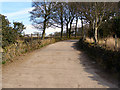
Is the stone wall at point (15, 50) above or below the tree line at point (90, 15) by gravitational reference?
below

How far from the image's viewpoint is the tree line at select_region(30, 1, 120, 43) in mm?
16328

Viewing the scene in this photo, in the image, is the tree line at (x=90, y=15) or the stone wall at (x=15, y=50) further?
the tree line at (x=90, y=15)

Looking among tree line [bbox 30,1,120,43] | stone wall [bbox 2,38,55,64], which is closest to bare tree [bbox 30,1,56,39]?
tree line [bbox 30,1,120,43]

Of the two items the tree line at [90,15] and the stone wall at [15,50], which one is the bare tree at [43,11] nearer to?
the tree line at [90,15]

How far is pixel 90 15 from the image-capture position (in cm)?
1692

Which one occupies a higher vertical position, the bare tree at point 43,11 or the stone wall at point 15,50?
the bare tree at point 43,11

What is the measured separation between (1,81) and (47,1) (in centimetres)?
2408

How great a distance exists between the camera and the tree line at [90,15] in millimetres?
16328

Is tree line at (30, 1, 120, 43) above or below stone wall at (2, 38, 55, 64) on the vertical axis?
above

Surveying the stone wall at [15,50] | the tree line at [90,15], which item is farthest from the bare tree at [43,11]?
the stone wall at [15,50]

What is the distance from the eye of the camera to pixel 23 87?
16.5 feet

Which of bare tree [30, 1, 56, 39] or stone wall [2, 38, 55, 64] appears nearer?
stone wall [2, 38, 55, 64]

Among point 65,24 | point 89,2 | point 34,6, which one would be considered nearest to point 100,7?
point 89,2

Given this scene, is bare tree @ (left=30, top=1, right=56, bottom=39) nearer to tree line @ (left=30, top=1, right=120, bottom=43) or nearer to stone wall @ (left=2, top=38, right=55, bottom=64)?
tree line @ (left=30, top=1, right=120, bottom=43)
